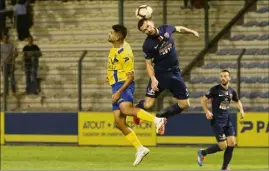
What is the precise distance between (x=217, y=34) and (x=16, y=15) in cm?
682

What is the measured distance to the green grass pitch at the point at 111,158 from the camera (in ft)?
65.8

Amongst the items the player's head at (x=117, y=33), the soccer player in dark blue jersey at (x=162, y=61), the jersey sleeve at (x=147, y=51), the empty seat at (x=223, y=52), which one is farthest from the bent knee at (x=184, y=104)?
the empty seat at (x=223, y=52)

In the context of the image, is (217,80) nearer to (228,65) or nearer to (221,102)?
(228,65)

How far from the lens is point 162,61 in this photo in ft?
53.5

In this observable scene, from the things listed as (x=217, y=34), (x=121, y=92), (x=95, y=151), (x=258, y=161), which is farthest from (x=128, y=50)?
(x=217, y=34)

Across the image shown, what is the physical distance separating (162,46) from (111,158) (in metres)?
7.20

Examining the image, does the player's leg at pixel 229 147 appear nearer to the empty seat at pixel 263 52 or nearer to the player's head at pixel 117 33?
the player's head at pixel 117 33

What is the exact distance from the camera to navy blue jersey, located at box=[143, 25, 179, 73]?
52.3 ft

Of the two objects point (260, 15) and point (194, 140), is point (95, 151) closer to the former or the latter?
point (194, 140)

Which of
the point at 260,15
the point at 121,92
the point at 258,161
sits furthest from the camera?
the point at 260,15

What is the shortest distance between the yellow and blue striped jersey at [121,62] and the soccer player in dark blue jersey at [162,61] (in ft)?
0.96

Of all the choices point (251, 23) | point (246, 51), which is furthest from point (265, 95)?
point (251, 23)

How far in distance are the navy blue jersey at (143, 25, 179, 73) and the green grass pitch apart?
4.11 m

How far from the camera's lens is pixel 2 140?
27.4 meters
